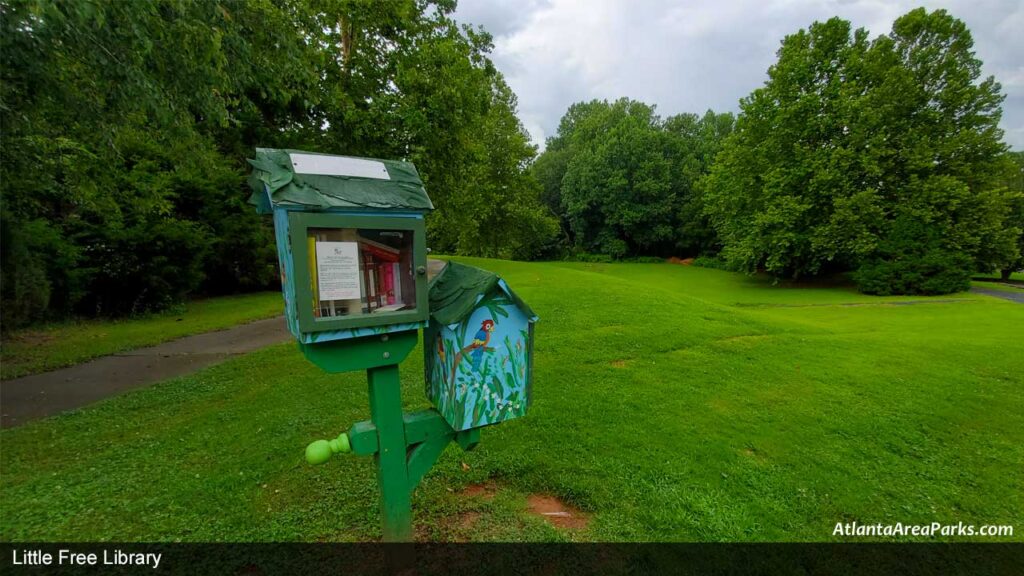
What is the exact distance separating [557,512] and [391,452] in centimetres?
147

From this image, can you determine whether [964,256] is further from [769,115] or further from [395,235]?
[395,235]

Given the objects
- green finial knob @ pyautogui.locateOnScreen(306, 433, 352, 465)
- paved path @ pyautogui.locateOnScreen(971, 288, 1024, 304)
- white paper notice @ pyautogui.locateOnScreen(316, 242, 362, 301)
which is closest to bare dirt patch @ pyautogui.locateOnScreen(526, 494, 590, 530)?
green finial knob @ pyautogui.locateOnScreen(306, 433, 352, 465)

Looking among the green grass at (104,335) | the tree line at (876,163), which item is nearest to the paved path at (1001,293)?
the tree line at (876,163)

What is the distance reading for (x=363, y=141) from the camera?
34.5ft

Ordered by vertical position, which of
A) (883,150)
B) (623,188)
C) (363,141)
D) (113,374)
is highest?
(623,188)

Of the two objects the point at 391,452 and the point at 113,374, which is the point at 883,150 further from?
the point at 113,374

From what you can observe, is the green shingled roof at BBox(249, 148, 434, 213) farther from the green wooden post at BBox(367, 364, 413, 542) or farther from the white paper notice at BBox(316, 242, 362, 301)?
the green wooden post at BBox(367, 364, 413, 542)

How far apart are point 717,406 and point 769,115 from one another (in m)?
24.6

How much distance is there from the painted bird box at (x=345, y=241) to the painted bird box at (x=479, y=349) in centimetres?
21

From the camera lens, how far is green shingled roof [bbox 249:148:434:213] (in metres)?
1.76

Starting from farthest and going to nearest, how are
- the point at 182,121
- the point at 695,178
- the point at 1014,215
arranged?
the point at 695,178, the point at 1014,215, the point at 182,121

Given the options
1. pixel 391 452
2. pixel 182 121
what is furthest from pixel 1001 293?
pixel 182 121

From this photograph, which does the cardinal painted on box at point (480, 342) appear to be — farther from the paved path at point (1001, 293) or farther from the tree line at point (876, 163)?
the paved path at point (1001, 293)

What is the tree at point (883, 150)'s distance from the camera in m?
19.6
